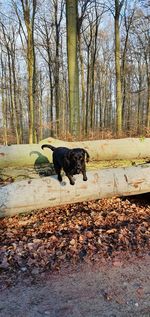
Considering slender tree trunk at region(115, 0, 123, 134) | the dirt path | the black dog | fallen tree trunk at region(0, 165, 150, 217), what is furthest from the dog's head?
slender tree trunk at region(115, 0, 123, 134)

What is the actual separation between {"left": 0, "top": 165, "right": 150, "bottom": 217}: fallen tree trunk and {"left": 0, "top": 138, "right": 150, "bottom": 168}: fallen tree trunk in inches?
62.9

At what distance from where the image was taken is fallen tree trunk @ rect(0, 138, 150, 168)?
742 centimetres

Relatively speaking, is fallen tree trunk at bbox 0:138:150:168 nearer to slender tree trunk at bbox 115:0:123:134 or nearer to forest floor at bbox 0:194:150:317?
forest floor at bbox 0:194:150:317

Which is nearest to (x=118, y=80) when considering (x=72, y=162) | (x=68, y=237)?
(x=72, y=162)

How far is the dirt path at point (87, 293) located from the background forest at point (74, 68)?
24.6 ft

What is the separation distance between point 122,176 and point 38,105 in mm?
28806

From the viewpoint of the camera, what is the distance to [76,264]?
3.98 meters

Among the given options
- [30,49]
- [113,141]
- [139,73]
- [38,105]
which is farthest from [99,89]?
[113,141]

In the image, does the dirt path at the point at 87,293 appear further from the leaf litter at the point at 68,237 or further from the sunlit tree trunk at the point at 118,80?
the sunlit tree trunk at the point at 118,80

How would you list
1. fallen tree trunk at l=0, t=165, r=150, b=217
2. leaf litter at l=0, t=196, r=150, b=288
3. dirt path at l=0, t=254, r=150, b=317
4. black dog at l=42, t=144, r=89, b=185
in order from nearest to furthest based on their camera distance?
1. dirt path at l=0, t=254, r=150, b=317
2. leaf litter at l=0, t=196, r=150, b=288
3. fallen tree trunk at l=0, t=165, r=150, b=217
4. black dog at l=42, t=144, r=89, b=185

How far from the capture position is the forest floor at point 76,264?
3207mm

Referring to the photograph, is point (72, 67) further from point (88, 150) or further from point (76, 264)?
point (76, 264)

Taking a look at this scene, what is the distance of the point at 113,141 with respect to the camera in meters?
8.31

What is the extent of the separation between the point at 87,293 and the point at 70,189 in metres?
2.65
